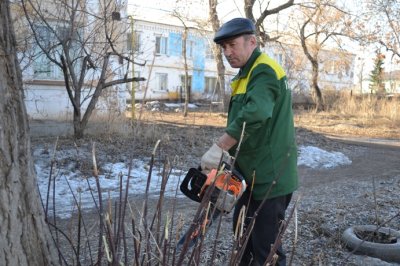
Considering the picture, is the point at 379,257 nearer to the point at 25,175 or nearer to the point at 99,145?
the point at 25,175

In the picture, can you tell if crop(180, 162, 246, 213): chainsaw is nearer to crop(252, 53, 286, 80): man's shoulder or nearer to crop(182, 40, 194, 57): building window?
crop(252, 53, 286, 80): man's shoulder

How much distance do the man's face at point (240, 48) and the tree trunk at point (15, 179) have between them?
1.39 metres

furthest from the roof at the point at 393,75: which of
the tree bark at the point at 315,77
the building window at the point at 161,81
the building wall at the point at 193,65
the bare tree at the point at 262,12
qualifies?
the building window at the point at 161,81

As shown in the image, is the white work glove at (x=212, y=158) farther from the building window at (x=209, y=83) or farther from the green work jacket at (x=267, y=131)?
the building window at (x=209, y=83)

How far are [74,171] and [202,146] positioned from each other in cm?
384

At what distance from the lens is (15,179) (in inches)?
84.9

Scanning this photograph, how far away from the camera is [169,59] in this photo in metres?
41.8

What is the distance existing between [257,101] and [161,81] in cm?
3878

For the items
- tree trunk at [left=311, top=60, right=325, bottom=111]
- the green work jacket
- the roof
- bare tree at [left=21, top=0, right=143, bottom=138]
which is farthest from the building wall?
the green work jacket

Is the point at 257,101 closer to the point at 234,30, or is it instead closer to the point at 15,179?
the point at 234,30

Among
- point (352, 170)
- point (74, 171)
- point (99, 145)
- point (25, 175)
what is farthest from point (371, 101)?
point (25, 175)

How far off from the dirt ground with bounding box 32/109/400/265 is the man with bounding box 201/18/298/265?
26cm

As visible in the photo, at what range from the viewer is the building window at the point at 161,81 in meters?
40.8

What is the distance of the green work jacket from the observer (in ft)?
9.96
